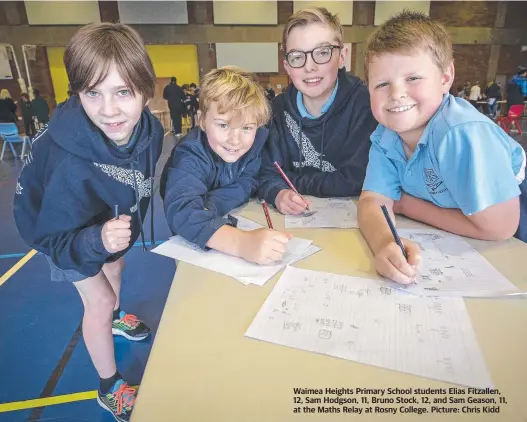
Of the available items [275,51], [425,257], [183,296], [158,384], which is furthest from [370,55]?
[275,51]

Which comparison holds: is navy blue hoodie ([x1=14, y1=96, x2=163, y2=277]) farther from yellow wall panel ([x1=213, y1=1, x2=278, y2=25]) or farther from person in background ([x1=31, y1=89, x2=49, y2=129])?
yellow wall panel ([x1=213, y1=1, x2=278, y2=25])

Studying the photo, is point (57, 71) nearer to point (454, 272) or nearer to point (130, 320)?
point (130, 320)

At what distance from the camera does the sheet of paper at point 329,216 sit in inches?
42.8

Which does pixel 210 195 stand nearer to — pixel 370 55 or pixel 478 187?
pixel 370 55

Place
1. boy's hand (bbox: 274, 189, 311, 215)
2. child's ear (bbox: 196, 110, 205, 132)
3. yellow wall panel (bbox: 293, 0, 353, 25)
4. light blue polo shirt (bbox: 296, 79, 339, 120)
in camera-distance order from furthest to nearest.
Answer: yellow wall panel (bbox: 293, 0, 353, 25) → light blue polo shirt (bbox: 296, 79, 339, 120) → child's ear (bbox: 196, 110, 205, 132) → boy's hand (bbox: 274, 189, 311, 215)

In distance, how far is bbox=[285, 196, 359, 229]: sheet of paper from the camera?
1.09 metres

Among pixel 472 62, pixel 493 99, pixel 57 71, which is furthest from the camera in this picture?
pixel 472 62

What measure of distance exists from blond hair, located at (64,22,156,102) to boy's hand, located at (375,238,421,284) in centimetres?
80

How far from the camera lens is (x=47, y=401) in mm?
1335

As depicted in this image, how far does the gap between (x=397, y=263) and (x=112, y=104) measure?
836mm

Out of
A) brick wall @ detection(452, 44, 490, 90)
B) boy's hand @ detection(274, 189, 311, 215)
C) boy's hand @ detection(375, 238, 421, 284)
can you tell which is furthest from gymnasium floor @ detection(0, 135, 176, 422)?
brick wall @ detection(452, 44, 490, 90)

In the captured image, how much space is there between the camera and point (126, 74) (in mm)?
986

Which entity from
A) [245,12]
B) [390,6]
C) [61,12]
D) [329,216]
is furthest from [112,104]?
[390,6]

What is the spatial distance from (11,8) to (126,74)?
1177 cm
